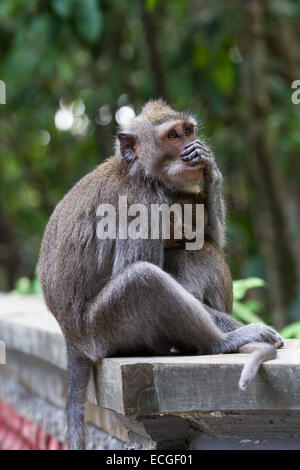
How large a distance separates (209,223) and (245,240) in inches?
214

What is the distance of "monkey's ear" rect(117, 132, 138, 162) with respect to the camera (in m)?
3.15

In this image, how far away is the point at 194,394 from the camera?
229cm

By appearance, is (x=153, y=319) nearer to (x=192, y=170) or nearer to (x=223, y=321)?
(x=223, y=321)

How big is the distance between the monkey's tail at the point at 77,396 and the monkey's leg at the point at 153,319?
0.16m

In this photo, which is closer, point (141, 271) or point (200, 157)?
point (141, 271)

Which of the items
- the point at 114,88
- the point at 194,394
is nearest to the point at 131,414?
the point at 194,394

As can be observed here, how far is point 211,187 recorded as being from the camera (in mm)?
3143

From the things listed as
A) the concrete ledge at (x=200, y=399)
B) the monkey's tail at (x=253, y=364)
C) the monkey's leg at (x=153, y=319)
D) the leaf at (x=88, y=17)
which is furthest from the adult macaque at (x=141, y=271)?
the leaf at (x=88, y=17)

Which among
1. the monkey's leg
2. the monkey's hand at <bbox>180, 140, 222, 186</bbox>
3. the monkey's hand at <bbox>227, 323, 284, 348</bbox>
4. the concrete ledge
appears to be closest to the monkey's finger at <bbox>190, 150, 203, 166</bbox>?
the monkey's hand at <bbox>180, 140, 222, 186</bbox>

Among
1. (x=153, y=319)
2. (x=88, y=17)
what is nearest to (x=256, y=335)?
(x=153, y=319)

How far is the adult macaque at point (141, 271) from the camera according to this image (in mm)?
2715

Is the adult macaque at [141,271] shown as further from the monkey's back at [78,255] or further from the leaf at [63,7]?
the leaf at [63,7]

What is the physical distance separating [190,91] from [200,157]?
15.0 ft
